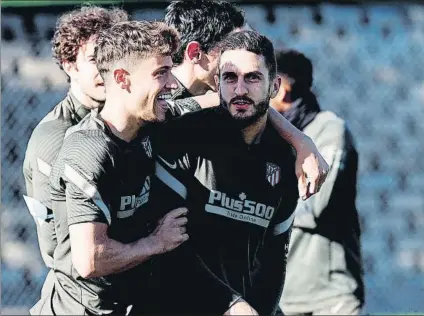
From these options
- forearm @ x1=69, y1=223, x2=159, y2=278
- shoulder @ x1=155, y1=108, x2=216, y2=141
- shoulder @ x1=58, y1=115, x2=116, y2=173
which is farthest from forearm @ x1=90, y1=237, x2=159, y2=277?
shoulder @ x1=155, y1=108, x2=216, y2=141

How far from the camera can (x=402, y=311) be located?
6.40m

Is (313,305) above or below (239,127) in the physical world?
below

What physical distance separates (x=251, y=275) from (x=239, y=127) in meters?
0.52

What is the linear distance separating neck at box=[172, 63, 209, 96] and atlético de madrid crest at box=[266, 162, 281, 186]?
0.45m

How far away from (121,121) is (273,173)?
0.58 metres

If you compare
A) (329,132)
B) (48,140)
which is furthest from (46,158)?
(329,132)

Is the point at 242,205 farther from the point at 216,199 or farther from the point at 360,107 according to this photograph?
the point at 360,107

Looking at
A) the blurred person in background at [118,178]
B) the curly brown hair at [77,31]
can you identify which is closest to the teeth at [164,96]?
the blurred person in background at [118,178]

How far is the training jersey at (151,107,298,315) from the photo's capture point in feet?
14.5

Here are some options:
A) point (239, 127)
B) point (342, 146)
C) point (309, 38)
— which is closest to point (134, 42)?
point (239, 127)

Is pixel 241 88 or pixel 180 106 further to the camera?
pixel 180 106

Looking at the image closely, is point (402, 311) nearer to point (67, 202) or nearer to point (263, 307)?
point (263, 307)

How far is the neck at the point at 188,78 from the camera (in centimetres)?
481

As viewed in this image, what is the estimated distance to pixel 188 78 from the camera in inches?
189
